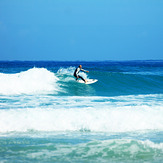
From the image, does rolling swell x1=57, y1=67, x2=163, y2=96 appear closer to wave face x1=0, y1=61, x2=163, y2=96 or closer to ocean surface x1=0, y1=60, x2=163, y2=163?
wave face x1=0, y1=61, x2=163, y2=96

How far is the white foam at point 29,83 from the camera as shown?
1752 centimetres

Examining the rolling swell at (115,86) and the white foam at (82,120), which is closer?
the white foam at (82,120)

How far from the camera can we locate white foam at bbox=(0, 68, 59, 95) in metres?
17.5

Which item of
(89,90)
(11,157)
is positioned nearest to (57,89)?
(89,90)

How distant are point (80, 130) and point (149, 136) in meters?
2.11

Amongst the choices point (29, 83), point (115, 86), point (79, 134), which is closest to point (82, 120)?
point (79, 134)

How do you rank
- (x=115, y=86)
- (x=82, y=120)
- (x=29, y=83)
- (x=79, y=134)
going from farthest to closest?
(x=115, y=86) → (x=29, y=83) → (x=82, y=120) → (x=79, y=134)

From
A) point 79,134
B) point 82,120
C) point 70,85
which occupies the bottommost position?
point 79,134

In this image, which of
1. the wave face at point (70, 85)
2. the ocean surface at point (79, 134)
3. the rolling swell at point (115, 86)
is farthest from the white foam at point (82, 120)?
the rolling swell at point (115, 86)

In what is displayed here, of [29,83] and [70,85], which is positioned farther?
[70,85]

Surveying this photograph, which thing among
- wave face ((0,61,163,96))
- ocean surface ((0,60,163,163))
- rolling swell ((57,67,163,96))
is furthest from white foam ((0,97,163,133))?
rolling swell ((57,67,163,96))

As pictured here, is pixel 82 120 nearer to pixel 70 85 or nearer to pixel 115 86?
pixel 70 85

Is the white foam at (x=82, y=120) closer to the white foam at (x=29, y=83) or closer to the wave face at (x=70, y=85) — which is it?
the wave face at (x=70, y=85)

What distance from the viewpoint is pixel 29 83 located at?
19.2 metres
